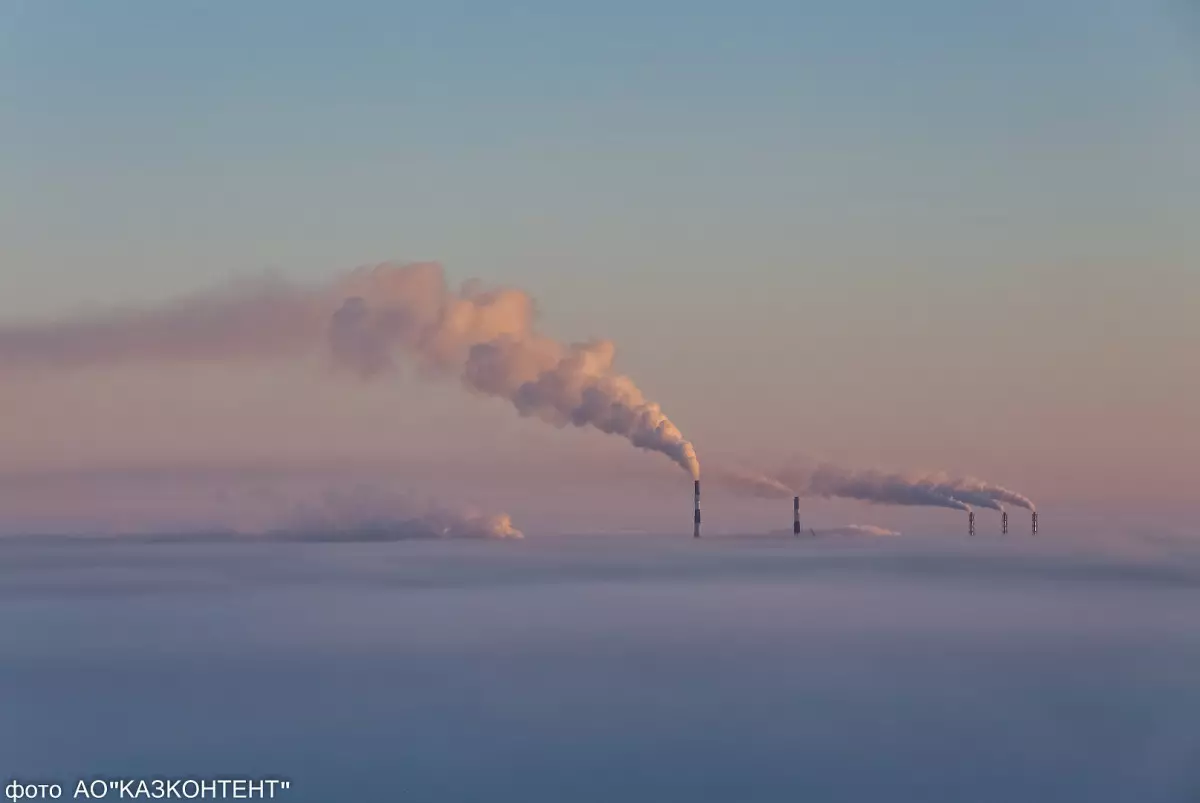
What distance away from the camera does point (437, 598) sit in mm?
190000

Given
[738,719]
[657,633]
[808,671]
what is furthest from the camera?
[657,633]

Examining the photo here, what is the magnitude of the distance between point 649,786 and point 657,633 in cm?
7145

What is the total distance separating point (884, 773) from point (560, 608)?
110584mm

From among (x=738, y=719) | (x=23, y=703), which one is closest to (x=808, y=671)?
(x=738, y=719)

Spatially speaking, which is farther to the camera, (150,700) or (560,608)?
(560,608)

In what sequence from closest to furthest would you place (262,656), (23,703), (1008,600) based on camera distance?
1. (23,703)
2. (262,656)
3. (1008,600)

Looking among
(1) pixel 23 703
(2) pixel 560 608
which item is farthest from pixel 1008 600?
(1) pixel 23 703

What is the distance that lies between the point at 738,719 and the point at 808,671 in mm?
25292

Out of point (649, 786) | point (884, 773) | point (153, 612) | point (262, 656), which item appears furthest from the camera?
point (153, 612)

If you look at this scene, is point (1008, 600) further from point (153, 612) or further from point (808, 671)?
point (153, 612)

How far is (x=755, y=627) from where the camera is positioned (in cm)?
13750

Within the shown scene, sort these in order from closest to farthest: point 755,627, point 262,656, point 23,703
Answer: point 23,703, point 262,656, point 755,627

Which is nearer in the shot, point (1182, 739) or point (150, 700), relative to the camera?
point (1182, 739)

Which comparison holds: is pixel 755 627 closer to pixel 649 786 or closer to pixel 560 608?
pixel 560 608
